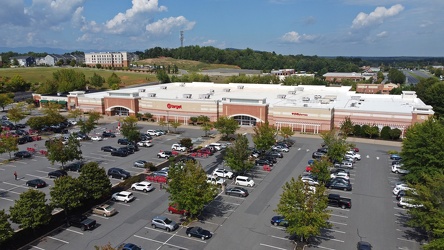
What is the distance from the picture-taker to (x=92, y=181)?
1056 inches

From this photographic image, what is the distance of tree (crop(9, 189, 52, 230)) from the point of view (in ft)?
72.2

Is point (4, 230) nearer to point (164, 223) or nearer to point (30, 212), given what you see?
point (30, 212)

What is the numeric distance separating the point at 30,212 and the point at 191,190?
421 inches

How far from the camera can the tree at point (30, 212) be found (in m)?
22.0

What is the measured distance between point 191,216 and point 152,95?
4409 centimetres

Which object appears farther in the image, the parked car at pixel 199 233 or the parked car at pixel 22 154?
the parked car at pixel 22 154

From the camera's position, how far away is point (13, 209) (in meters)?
22.4

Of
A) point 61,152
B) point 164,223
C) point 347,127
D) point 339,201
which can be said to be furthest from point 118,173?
point 347,127

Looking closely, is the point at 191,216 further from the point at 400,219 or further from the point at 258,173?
the point at 400,219

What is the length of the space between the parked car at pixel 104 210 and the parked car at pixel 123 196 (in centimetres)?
179

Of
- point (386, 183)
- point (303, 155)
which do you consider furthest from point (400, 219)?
point (303, 155)

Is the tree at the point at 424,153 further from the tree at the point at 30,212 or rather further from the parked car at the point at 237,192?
the tree at the point at 30,212

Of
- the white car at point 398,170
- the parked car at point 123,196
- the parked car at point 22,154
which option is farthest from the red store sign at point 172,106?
the white car at point 398,170

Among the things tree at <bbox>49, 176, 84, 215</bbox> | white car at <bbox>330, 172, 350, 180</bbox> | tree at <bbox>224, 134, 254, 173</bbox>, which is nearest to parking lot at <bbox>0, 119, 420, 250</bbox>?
white car at <bbox>330, 172, 350, 180</bbox>
